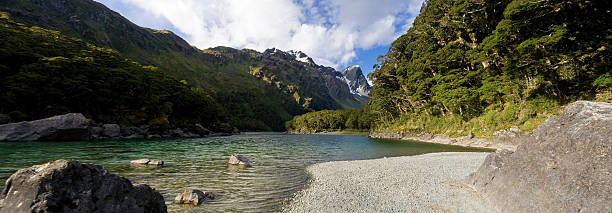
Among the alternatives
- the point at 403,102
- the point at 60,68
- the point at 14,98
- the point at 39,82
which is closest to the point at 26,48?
the point at 60,68

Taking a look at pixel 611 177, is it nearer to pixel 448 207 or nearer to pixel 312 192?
pixel 448 207

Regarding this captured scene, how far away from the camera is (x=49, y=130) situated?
118 ft

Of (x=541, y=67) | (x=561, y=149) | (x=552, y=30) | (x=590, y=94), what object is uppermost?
(x=552, y=30)

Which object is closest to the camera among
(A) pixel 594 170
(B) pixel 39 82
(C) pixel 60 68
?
(A) pixel 594 170

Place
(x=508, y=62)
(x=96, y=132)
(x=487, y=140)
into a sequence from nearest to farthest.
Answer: (x=487, y=140), (x=508, y=62), (x=96, y=132)

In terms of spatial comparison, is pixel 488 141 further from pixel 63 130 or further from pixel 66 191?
pixel 63 130

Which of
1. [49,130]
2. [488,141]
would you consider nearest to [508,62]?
[488,141]

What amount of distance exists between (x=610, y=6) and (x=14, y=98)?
312 ft

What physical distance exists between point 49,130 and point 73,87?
21.7 m

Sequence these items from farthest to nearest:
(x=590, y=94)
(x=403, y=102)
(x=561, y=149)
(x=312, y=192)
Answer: (x=403, y=102) → (x=590, y=94) → (x=312, y=192) → (x=561, y=149)

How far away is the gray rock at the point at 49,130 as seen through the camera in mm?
33344

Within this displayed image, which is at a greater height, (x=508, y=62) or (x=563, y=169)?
(x=508, y=62)

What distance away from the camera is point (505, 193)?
7.05 m

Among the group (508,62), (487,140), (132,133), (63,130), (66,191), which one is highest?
(508,62)
